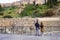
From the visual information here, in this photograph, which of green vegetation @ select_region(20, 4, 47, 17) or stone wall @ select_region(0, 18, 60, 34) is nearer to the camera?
stone wall @ select_region(0, 18, 60, 34)

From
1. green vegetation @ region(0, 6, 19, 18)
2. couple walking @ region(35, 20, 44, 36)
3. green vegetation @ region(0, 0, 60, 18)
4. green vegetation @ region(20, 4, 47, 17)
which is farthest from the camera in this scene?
green vegetation @ region(0, 6, 19, 18)

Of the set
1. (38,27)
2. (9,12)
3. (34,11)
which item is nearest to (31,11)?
(34,11)

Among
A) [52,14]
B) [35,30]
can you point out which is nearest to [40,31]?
[35,30]

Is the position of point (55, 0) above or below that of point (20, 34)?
above

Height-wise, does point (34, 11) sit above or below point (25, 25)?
above

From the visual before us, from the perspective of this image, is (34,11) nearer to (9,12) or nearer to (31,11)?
(31,11)

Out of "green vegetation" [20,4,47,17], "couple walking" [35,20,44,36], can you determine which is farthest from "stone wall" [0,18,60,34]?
"green vegetation" [20,4,47,17]

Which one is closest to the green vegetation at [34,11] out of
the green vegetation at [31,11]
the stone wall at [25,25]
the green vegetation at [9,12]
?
the green vegetation at [31,11]

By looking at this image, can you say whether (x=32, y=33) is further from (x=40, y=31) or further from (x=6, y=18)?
(x=6, y=18)

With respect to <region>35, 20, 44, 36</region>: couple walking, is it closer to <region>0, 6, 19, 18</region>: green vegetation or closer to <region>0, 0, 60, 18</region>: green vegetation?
<region>0, 0, 60, 18</region>: green vegetation

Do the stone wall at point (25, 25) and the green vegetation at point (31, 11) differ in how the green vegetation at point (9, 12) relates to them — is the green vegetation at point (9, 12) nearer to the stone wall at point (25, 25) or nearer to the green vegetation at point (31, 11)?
the green vegetation at point (31, 11)

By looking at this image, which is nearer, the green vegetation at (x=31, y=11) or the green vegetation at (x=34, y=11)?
the green vegetation at (x=31, y=11)

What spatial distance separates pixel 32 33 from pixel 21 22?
0.99 m

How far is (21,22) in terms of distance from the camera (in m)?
14.7
